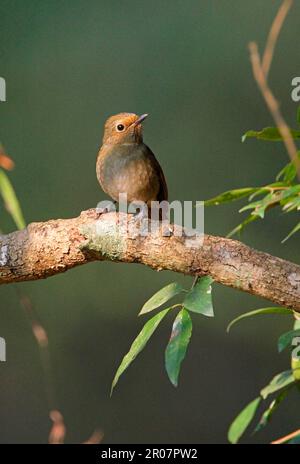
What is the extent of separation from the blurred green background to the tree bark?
254 centimetres

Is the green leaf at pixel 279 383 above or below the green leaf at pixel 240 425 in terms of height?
above

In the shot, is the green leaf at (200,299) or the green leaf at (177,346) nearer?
the green leaf at (177,346)

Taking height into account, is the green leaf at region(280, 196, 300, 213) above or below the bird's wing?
above

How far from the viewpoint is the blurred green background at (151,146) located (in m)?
5.08

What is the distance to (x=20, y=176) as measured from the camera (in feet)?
17.5

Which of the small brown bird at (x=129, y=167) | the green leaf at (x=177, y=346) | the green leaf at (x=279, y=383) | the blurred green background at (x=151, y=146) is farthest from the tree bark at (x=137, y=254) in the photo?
the blurred green background at (x=151, y=146)

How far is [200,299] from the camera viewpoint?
1.97 meters

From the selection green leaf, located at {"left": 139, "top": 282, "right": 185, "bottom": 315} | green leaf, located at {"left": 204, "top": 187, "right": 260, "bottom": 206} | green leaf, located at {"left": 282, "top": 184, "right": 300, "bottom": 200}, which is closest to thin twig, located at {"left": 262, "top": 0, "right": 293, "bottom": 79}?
green leaf, located at {"left": 282, "top": 184, "right": 300, "bottom": 200}

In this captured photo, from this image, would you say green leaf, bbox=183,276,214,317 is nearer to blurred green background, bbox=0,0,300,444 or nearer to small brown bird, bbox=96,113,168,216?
small brown bird, bbox=96,113,168,216

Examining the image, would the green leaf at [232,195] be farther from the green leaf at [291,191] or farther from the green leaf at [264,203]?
the green leaf at [291,191]

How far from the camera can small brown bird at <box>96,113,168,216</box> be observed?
319cm

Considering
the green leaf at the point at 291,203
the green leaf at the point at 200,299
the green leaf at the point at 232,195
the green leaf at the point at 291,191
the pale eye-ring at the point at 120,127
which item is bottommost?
the green leaf at the point at 200,299
